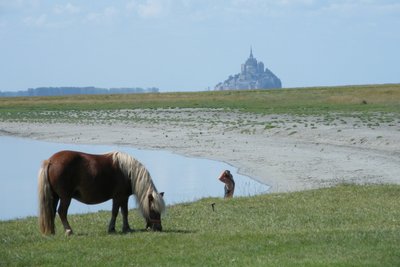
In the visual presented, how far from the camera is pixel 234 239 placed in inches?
500

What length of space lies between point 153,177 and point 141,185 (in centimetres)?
1694

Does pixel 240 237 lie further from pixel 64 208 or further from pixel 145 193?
pixel 64 208

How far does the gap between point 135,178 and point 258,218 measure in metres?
3.06

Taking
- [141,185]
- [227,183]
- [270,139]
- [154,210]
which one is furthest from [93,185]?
[270,139]

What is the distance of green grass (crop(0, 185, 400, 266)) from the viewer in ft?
37.1

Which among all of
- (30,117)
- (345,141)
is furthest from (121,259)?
(30,117)

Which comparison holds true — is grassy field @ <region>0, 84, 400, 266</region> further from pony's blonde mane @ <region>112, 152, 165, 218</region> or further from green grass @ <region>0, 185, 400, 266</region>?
pony's blonde mane @ <region>112, 152, 165, 218</region>

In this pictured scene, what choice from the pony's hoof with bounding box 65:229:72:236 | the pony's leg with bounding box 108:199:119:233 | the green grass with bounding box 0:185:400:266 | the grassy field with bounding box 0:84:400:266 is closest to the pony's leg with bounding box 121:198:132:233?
the pony's leg with bounding box 108:199:119:233

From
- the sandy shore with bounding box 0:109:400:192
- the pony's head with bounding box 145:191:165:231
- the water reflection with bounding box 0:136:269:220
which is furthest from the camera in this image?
the sandy shore with bounding box 0:109:400:192

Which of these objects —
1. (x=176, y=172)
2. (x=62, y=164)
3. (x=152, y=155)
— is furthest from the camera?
(x=152, y=155)

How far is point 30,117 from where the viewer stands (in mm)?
72062

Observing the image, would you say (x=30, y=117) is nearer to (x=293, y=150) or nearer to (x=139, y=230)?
(x=293, y=150)

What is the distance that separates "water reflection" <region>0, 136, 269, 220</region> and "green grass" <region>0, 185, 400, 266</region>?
5361 mm

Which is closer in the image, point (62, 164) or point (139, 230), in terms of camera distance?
point (62, 164)
